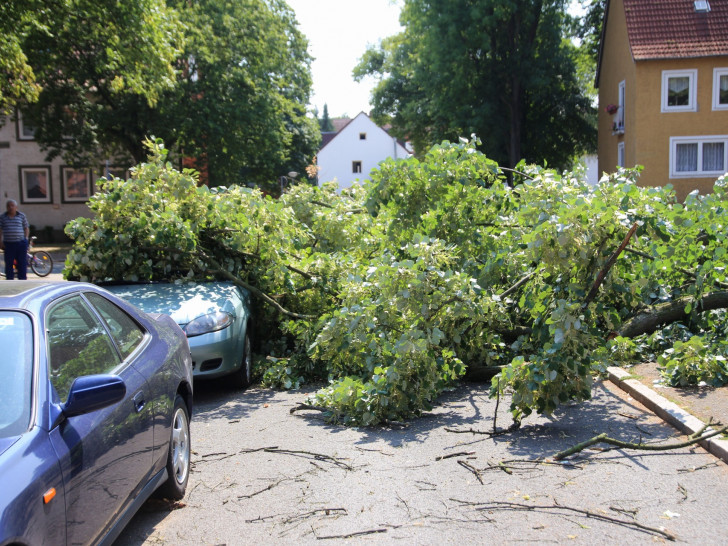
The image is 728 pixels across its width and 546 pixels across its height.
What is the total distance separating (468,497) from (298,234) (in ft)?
18.4

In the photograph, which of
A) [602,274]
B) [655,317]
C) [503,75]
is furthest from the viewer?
[503,75]

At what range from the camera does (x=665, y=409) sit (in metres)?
6.05

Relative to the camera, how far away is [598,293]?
6301 millimetres

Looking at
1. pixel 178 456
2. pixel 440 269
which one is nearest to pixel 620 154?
pixel 440 269

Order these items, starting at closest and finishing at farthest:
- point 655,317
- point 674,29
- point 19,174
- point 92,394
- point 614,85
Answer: point 92,394 → point 655,317 → point 674,29 → point 614,85 → point 19,174

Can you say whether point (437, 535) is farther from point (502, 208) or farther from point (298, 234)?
point (298, 234)

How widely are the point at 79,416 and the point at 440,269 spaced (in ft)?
15.3

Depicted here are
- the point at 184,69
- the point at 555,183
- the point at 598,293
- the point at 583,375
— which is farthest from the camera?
Result: the point at 184,69

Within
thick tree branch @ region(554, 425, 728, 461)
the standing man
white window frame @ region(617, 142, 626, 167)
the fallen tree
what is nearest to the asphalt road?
thick tree branch @ region(554, 425, 728, 461)

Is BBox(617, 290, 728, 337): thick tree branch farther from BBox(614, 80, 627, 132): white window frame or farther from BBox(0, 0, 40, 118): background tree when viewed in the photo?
BBox(614, 80, 627, 132): white window frame

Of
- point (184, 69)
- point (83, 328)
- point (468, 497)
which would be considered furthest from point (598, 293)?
point (184, 69)

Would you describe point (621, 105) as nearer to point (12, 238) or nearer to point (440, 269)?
point (12, 238)

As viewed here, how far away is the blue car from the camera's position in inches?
108

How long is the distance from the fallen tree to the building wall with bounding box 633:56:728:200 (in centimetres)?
2420
